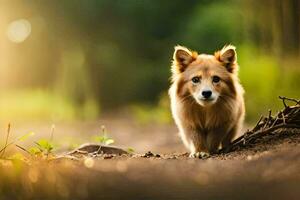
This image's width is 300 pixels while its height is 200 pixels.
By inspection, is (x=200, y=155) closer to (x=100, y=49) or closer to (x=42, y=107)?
(x=42, y=107)

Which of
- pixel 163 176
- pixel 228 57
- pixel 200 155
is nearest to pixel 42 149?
pixel 200 155

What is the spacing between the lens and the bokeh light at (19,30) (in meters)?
11.8

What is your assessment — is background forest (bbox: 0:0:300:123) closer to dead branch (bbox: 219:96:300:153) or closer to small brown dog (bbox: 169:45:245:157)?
small brown dog (bbox: 169:45:245:157)

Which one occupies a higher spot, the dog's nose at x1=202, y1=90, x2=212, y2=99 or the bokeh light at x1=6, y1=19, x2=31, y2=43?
the bokeh light at x1=6, y1=19, x2=31, y2=43

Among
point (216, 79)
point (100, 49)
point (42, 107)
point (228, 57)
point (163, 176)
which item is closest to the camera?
point (163, 176)

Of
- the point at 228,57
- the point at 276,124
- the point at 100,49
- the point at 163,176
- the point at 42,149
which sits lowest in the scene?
the point at 163,176

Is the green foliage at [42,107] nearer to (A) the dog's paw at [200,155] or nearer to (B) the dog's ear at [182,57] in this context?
(B) the dog's ear at [182,57]

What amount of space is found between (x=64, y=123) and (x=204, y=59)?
6.59 metres

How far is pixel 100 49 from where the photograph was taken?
12.2 metres

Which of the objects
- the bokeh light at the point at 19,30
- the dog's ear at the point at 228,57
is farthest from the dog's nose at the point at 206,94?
the bokeh light at the point at 19,30

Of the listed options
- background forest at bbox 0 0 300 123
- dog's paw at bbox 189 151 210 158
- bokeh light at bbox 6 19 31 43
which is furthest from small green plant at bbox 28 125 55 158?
bokeh light at bbox 6 19 31 43

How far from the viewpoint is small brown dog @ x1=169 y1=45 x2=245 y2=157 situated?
171 inches

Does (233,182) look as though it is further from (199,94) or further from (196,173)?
(199,94)

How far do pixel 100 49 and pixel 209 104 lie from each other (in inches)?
317
